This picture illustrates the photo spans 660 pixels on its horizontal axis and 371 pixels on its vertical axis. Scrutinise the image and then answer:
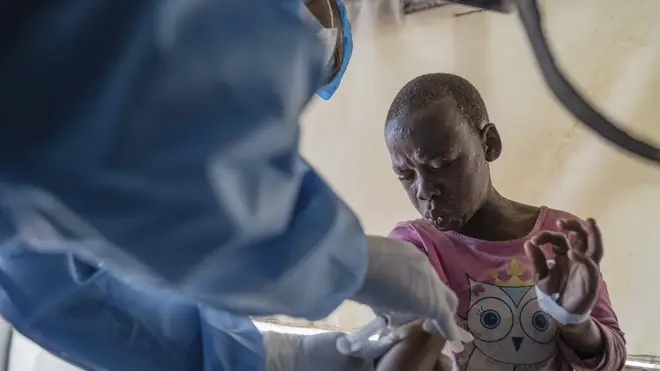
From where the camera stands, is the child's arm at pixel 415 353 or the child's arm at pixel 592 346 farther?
the child's arm at pixel 592 346

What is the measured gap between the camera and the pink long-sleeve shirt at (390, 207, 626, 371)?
2.61ft

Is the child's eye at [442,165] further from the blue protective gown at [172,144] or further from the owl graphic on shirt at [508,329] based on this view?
the blue protective gown at [172,144]

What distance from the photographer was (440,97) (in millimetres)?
826

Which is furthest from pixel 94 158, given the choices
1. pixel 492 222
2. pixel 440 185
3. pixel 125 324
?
pixel 492 222

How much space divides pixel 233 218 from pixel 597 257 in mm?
513

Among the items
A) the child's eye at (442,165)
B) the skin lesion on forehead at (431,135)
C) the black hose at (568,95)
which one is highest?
the black hose at (568,95)

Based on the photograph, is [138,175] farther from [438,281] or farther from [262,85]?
[438,281]

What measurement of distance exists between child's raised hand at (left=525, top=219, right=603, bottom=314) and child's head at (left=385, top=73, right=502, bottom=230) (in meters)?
0.13

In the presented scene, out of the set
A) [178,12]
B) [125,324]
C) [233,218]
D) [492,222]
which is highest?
[178,12]

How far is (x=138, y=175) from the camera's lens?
0.32 meters

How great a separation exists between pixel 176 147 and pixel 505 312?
0.59 meters

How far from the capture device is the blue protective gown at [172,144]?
315 mm

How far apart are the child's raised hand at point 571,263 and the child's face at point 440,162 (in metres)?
0.13

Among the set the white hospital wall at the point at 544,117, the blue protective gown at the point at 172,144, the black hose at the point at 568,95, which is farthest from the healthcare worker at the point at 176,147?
the white hospital wall at the point at 544,117
